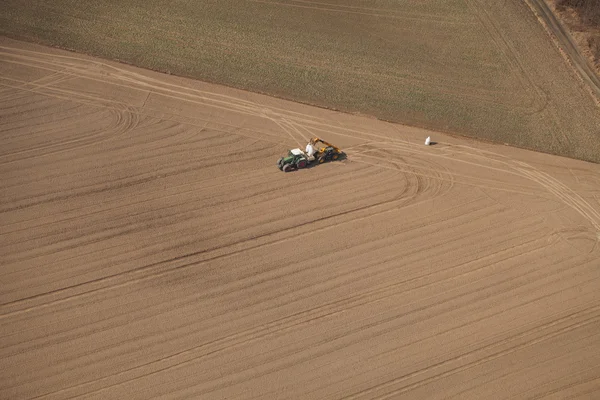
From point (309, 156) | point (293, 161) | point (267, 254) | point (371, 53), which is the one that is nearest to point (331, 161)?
point (309, 156)

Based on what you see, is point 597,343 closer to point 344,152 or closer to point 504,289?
point 504,289

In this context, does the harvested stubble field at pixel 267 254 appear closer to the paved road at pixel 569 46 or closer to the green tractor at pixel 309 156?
the green tractor at pixel 309 156

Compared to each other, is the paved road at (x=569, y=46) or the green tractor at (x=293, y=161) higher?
the paved road at (x=569, y=46)

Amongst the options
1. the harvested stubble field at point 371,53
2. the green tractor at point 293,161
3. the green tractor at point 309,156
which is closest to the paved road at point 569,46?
the harvested stubble field at point 371,53

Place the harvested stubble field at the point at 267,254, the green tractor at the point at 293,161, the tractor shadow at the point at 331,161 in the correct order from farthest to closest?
the tractor shadow at the point at 331,161 < the green tractor at the point at 293,161 < the harvested stubble field at the point at 267,254

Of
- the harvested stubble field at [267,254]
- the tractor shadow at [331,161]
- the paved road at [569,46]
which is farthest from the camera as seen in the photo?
the paved road at [569,46]
